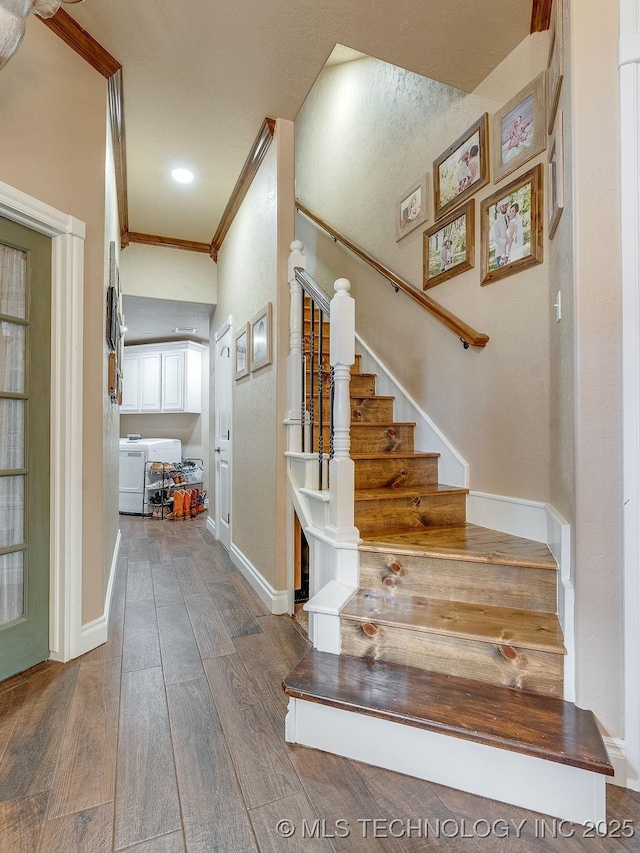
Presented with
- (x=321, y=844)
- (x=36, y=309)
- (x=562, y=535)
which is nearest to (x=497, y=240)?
(x=562, y=535)

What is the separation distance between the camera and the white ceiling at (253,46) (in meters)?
1.93

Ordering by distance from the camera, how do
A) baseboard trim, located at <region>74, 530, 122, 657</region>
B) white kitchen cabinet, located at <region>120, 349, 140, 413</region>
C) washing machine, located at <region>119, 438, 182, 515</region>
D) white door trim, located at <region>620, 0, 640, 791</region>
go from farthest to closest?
white kitchen cabinet, located at <region>120, 349, 140, 413</region> < washing machine, located at <region>119, 438, 182, 515</region> < baseboard trim, located at <region>74, 530, 122, 657</region> < white door trim, located at <region>620, 0, 640, 791</region>

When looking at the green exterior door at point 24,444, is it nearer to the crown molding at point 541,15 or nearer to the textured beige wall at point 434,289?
the textured beige wall at point 434,289

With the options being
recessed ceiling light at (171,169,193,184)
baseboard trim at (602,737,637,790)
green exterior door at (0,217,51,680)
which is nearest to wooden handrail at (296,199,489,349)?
recessed ceiling light at (171,169,193,184)

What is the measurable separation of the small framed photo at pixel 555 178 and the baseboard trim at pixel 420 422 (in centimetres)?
118

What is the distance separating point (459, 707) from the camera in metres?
1.35

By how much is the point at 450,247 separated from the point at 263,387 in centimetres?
139

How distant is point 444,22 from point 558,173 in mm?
959

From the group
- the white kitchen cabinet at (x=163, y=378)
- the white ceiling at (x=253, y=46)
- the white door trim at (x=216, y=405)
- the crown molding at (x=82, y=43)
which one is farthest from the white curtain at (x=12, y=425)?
the white kitchen cabinet at (x=163, y=378)

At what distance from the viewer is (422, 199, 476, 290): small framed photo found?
7.81 feet

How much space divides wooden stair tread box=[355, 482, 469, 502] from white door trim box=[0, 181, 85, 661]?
132 centimetres

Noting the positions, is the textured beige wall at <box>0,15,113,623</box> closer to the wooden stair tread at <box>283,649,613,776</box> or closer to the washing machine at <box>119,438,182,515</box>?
the wooden stair tread at <box>283,649,613,776</box>

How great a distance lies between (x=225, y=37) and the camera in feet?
6.92

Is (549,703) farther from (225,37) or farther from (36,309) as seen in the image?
(225,37)
